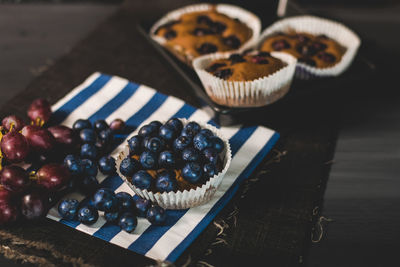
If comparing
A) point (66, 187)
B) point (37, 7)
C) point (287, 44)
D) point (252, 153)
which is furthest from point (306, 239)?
point (37, 7)

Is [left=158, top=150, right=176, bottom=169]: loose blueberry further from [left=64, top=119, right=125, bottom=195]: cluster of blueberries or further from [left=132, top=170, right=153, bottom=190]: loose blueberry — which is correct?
[left=64, top=119, right=125, bottom=195]: cluster of blueberries

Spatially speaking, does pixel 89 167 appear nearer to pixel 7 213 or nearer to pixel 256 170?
pixel 7 213

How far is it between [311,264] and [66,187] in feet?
2.11

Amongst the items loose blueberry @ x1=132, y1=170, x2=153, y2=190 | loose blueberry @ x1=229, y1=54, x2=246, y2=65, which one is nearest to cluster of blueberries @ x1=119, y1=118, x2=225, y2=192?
loose blueberry @ x1=132, y1=170, x2=153, y2=190

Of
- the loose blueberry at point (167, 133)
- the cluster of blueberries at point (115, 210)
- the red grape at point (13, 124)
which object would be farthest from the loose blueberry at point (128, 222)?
the red grape at point (13, 124)

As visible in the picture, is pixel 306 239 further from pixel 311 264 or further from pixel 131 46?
pixel 131 46

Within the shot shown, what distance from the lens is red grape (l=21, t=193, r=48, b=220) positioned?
3.59 feet

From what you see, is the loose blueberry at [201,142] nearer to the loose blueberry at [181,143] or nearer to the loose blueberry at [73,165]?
the loose blueberry at [181,143]

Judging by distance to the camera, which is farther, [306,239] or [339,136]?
[339,136]

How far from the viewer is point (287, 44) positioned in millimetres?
1614

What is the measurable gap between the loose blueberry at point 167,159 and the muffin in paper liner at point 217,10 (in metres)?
0.57

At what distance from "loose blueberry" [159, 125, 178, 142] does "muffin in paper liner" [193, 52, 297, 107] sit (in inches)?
10.6

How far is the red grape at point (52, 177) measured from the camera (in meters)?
1.14

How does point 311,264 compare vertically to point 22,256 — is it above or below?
below
